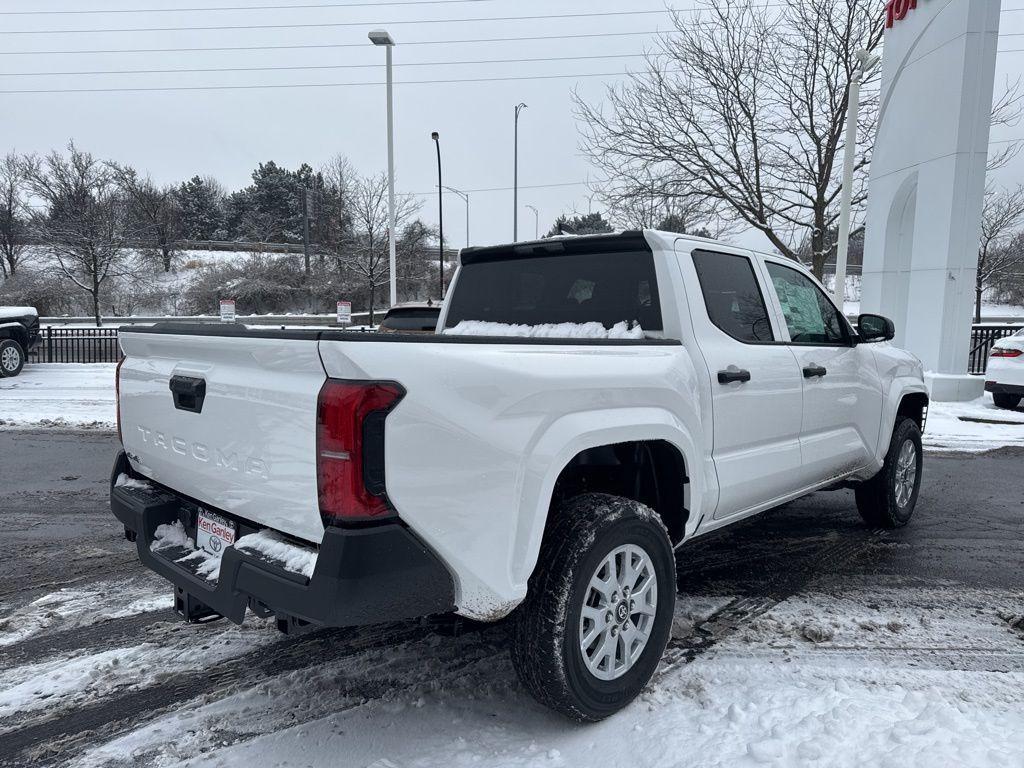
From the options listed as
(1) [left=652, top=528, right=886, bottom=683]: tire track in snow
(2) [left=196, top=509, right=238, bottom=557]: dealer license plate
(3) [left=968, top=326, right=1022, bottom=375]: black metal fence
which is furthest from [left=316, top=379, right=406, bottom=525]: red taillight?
(3) [left=968, top=326, right=1022, bottom=375]: black metal fence

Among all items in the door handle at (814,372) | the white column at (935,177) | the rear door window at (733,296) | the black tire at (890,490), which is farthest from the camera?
the white column at (935,177)

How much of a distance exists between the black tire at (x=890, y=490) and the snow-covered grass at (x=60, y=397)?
9338mm

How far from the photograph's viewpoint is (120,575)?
4.33 meters

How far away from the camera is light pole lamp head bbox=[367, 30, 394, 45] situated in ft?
57.6

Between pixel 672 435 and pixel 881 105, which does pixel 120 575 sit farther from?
pixel 881 105

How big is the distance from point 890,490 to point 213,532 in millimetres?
4629

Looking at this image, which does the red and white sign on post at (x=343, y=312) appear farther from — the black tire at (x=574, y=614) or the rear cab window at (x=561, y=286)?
the black tire at (x=574, y=614)

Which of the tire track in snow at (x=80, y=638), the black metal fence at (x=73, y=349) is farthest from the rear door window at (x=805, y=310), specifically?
the black metal fence at (x=73, y=349)

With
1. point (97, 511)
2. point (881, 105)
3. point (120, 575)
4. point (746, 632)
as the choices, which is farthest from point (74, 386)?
point (881, 105)

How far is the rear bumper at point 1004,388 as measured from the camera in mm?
11492

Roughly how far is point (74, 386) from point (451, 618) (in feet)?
45.2

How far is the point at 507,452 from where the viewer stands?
2.36m

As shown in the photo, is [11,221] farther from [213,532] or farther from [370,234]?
[213,532]

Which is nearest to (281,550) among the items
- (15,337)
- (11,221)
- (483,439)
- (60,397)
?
(483,439)
